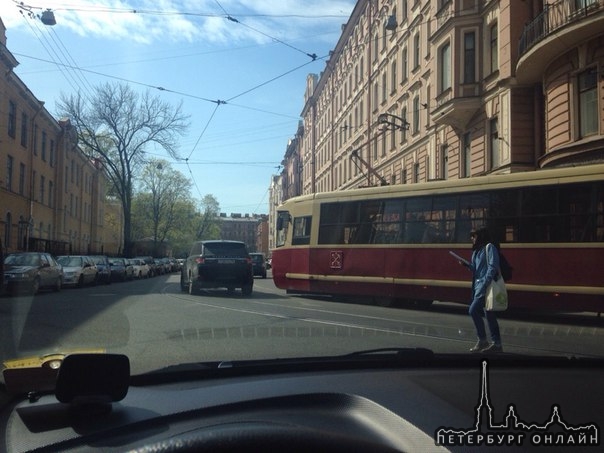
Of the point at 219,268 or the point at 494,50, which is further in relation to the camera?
the point at 494,50

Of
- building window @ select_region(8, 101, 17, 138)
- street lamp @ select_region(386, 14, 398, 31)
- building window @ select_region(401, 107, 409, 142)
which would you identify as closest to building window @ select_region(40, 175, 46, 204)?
building window @ select_region(8, 101, 17, 138)

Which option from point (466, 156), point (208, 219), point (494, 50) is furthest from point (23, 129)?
point (208, 219)

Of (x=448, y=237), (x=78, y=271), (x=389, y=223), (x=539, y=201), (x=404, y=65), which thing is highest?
(x=404, y=65)

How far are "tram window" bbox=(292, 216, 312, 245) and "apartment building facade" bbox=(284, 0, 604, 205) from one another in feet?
27.0

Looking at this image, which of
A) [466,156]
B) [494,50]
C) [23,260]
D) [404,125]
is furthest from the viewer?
[404,125]

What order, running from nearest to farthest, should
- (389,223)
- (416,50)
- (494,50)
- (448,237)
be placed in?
1. (448,237)
2. (389,223)
3. (494,50)
4. (416,50)

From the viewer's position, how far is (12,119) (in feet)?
109

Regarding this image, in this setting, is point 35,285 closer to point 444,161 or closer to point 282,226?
point 282,226

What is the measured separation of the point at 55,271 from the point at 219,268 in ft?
21.3

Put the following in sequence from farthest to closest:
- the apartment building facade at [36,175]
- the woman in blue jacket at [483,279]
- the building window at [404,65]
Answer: the building window at [404,65]
the apartment building facade at [36,175]
the woman in blue jacket at [483,279]

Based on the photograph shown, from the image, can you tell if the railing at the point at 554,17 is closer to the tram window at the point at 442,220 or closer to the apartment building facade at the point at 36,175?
the tram window at the point at 442,220

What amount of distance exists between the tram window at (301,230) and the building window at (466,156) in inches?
401

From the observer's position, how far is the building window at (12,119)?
32.6 m

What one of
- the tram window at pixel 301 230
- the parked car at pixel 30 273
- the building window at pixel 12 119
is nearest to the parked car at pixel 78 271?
the parked car at pixel 30 273
